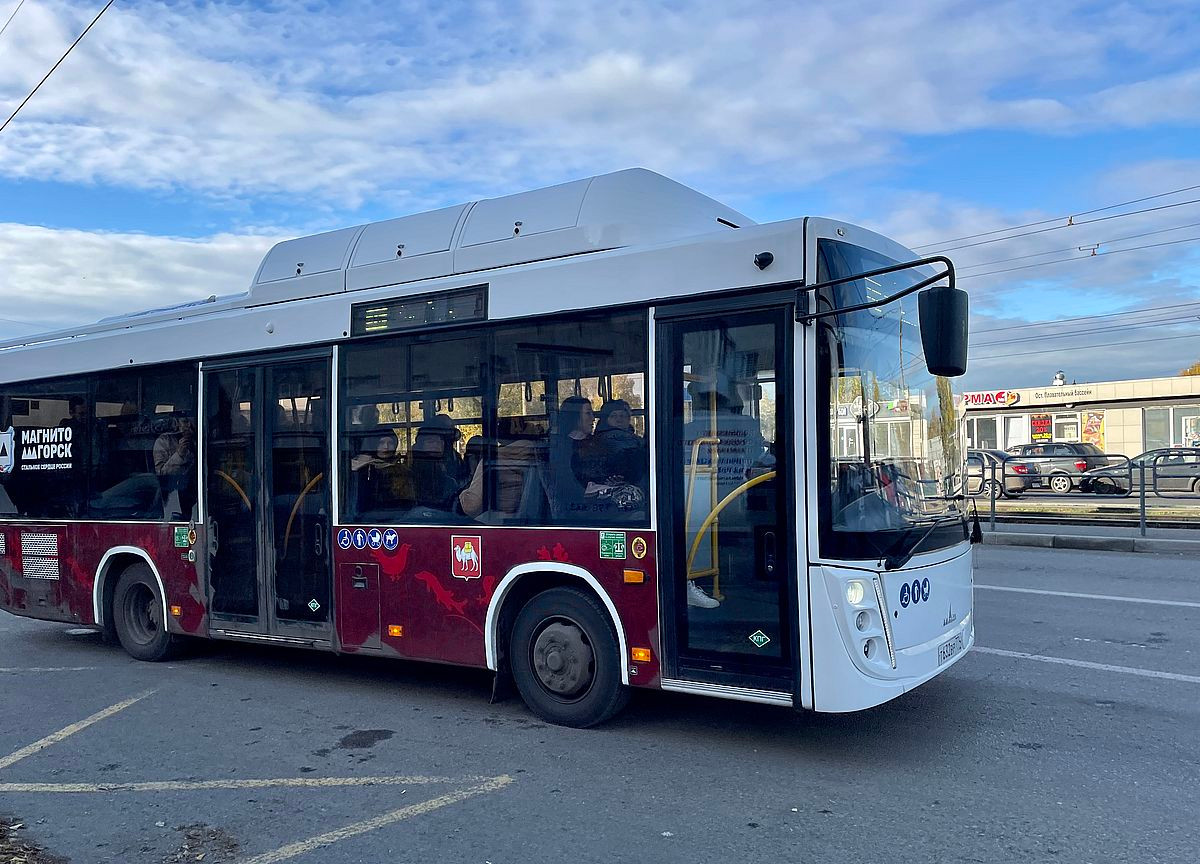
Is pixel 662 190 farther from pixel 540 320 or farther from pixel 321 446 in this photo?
pixel 321 446

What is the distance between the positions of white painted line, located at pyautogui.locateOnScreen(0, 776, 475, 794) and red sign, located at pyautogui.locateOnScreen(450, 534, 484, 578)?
155cm

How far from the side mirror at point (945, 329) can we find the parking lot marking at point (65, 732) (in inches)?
225

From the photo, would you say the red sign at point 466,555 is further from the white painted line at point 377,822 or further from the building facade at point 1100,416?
the building facade at point 1100,416

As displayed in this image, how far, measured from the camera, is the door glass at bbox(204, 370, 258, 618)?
323 inches

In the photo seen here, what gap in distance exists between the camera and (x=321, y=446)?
767cm

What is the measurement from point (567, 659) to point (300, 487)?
9.09ft

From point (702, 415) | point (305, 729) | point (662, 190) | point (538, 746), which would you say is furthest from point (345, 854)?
point (662, 190)

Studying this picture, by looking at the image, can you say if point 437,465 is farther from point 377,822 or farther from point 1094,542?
point 1094,542

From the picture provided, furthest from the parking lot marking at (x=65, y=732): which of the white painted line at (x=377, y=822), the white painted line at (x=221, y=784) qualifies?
the white painted line at (x=377, y=822)

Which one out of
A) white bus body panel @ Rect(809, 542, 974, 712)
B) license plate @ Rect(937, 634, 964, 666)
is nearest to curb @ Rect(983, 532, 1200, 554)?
license plate @ Rect(937, 634, 964, 666)

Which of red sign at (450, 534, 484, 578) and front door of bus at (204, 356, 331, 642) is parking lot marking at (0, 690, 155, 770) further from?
red sign at (450, 534, 484, 578)

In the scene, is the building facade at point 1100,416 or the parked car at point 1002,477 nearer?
the parked car at point 1002,477

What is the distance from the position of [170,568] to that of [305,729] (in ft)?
9.35

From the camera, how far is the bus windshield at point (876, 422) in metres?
5.38
